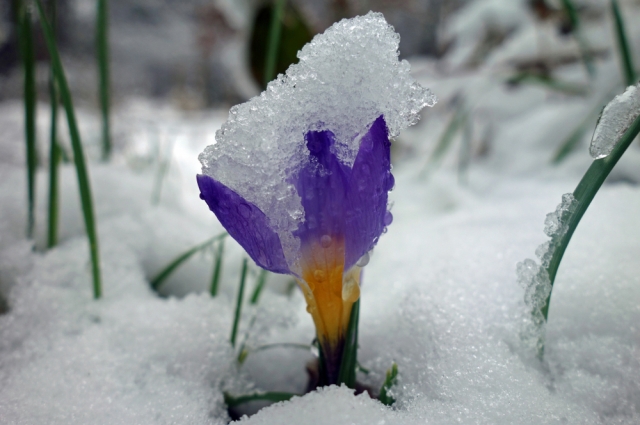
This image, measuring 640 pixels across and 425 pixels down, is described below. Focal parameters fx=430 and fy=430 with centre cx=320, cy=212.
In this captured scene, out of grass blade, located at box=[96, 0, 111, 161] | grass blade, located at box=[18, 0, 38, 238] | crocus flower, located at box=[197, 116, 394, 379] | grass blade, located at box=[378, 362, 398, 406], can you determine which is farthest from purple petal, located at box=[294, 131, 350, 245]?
grass blade, located at box=[96, 0, 111, 161]

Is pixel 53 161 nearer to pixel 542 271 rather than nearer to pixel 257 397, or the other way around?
pixel 257 397

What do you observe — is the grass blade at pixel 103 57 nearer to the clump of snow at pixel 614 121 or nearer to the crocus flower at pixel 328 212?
the crocus flower at pixel 328 212

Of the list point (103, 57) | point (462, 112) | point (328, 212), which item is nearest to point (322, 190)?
point (328, 212)

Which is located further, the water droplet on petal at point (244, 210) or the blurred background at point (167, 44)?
the blurred background at point (167, 44)

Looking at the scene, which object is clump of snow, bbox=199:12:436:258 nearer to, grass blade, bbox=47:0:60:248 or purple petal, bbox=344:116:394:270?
purple petal, bbox=344:116:394:270

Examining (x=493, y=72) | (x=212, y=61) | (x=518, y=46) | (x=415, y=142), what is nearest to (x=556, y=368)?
(x=493, y=72)

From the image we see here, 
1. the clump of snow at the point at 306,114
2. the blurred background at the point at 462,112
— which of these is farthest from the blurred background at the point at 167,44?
the clump of snow at the point at 306,114
